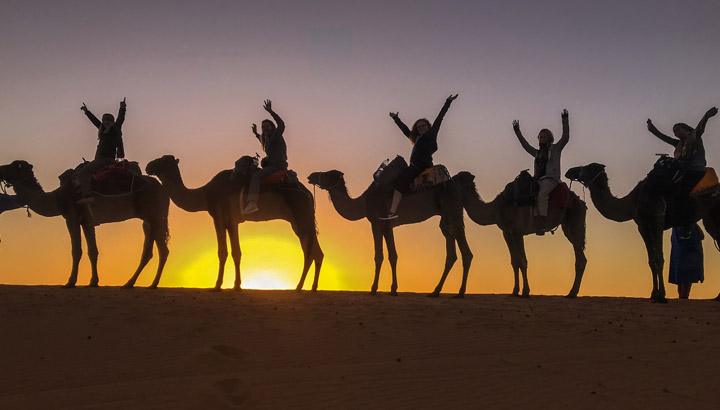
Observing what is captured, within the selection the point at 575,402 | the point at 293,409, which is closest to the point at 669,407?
the point at 575,402

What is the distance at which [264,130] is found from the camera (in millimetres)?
15992

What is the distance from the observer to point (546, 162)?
16.4 meters

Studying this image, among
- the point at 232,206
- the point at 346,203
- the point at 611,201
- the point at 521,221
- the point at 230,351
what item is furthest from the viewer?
the point at 346,203

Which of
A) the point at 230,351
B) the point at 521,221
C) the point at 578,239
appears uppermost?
the point at 521,221

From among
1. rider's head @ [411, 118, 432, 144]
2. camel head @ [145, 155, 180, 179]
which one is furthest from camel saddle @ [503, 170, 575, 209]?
camel head @ [145, 155, 180, 179]

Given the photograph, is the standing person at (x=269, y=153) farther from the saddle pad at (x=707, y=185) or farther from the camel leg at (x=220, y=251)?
the saddle pad at (x=707, y=185)

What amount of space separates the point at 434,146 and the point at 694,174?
18.5 ft

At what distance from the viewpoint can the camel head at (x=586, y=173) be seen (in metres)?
17.4

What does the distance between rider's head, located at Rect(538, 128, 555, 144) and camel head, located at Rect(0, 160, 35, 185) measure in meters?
12.4

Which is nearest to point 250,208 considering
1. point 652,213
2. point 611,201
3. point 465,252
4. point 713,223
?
point 465,252

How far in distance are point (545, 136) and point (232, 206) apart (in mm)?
7250

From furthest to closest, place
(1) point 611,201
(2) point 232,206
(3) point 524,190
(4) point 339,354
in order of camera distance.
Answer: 1. (1) point 611,201
2. (3) point 524,190
3. (2) point 232,206
4. (4) point 339,354

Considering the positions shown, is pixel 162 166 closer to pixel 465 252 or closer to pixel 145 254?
pixel 145 254

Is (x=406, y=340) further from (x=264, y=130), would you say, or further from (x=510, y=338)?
(x=264, y=130)
